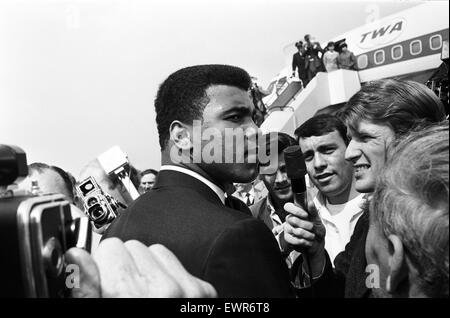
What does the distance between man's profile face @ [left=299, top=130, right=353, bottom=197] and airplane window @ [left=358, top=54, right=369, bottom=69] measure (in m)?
10.8

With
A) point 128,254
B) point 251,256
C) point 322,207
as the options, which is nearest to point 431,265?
point 251,256

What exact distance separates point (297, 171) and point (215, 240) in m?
0.45

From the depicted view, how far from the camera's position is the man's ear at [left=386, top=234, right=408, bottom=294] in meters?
0.76

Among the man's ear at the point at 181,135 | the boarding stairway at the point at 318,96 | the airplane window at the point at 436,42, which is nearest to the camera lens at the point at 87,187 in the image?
the man's ear at the point at 181,135

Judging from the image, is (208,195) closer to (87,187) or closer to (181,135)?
(181,135)

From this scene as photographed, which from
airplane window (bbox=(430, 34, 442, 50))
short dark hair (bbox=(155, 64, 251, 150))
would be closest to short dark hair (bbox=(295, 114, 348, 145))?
short dark hair (bbox=(155, 64, 251, 150))

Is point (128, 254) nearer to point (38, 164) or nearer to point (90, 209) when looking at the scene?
point (90, 209)

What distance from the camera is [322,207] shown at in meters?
2.47

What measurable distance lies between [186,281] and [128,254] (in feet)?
0.29

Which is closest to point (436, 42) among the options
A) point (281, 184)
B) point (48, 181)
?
point (281, 184)

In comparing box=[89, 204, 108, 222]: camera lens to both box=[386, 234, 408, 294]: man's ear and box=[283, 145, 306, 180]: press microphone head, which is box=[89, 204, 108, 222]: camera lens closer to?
box=[283, 145, 306, 180]: press microphone head

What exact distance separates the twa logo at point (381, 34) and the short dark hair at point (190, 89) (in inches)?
445

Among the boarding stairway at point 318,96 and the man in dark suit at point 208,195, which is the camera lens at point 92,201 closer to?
the man in dark suit at point 208,195

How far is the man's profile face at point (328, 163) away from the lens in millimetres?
2453
